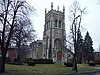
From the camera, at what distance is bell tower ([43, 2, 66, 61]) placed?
7894 cm

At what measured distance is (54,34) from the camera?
266 ft

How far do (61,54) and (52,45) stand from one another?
17.1ft

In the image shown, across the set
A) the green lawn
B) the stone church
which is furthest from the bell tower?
the green lawn

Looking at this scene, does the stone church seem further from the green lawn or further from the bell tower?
the green lawn

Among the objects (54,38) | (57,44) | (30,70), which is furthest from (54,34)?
(30,70)

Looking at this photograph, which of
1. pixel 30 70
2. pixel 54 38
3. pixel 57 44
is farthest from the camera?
pixel 57 44

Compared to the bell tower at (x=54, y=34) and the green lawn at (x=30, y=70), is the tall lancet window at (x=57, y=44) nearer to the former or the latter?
the bell tower at (x=54, y=34)

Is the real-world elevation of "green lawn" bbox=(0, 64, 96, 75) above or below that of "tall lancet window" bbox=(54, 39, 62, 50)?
below

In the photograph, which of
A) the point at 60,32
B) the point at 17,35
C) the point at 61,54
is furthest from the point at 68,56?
the point at 17,35

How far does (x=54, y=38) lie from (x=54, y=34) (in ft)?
6.12

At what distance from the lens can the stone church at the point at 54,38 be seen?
258 ft

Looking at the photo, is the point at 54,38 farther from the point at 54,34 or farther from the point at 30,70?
the point at 30,70

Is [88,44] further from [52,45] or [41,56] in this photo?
[41,56]

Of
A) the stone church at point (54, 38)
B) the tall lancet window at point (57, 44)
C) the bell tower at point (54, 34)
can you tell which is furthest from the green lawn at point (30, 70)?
the tall lancet window at point (57, 44)
